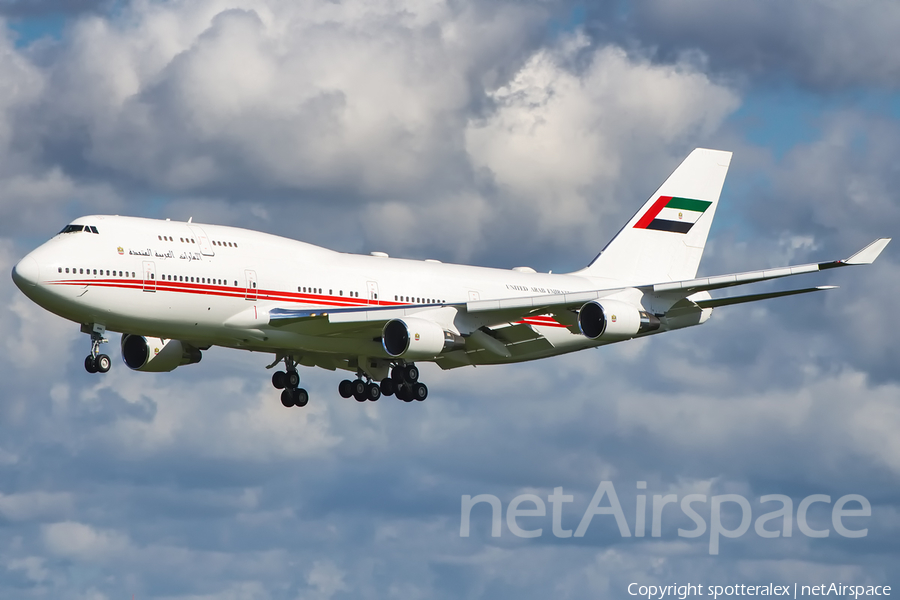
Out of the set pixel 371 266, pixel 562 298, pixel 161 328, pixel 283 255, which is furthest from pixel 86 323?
pixel 562 298

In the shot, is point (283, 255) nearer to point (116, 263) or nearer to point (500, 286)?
point (116, 263)

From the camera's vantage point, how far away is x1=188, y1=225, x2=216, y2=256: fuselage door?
54.2 meters

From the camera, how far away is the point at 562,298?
58156mm

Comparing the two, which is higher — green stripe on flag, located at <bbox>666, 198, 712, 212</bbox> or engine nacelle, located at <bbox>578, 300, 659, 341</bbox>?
green stripe on flag, located at <bbox>666, 198, 712, 212</bbox>

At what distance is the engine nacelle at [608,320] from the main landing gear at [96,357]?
63.7 feet

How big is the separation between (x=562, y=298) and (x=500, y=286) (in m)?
6.73

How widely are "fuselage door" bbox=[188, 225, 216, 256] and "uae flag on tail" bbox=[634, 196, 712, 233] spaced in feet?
83.3

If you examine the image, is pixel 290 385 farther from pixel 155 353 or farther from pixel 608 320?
pixel 608 320

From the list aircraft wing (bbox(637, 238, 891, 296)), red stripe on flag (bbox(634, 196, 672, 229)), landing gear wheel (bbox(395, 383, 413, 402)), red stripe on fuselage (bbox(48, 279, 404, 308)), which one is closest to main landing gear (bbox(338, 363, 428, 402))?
landing gear wheel (bbox(395, 383, 413, 402))

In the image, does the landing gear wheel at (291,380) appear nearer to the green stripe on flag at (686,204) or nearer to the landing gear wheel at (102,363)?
the landing gear wheel at (102,363)

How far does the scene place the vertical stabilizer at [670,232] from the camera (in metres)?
70.9

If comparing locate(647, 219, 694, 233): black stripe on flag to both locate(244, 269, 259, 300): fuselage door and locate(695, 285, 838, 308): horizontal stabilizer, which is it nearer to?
locate(695, 285, 838, 308): horizontal stabilizer

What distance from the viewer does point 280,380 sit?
6375cm

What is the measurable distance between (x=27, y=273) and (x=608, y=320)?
75.7 ft
